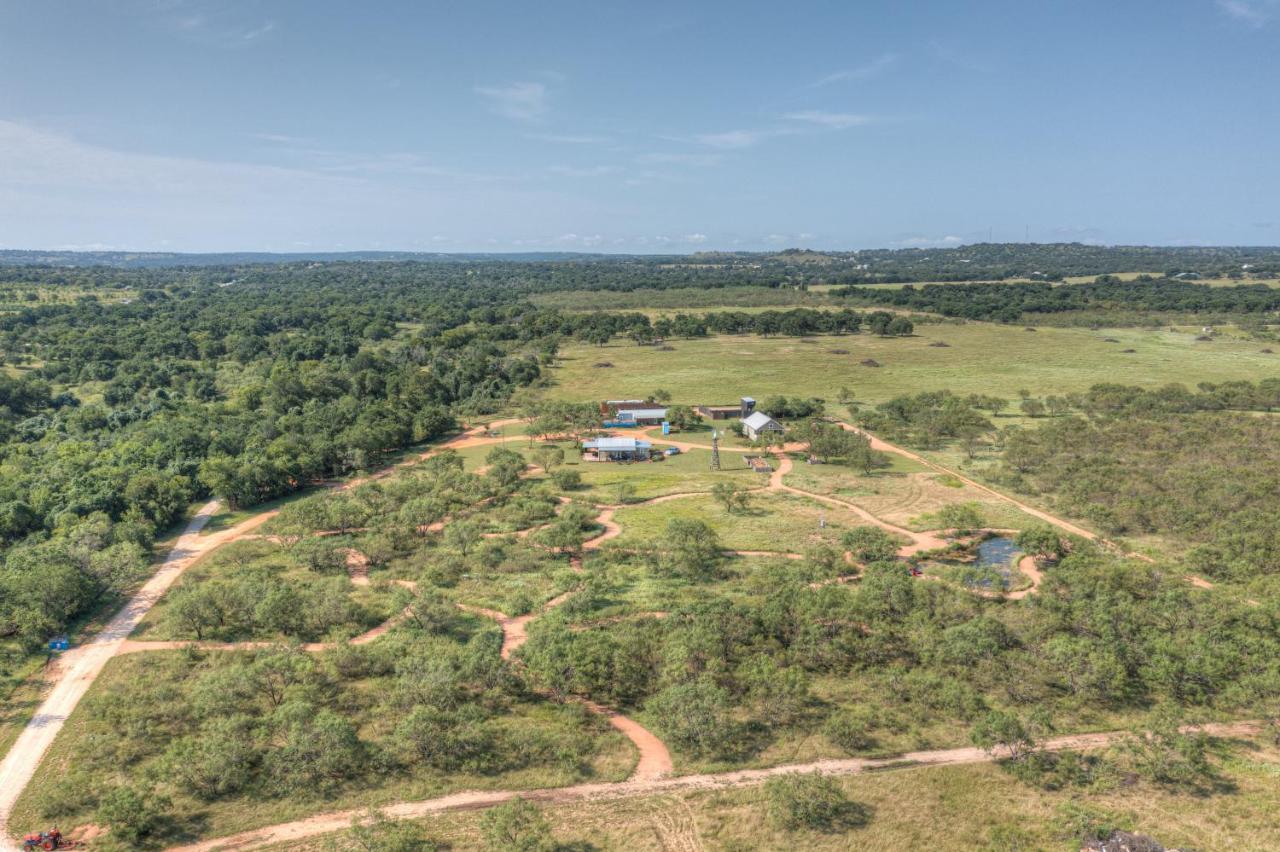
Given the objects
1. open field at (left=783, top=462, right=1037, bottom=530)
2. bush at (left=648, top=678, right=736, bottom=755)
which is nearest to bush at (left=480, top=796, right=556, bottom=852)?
bush at (left=648, top=678, right=736, bottom=755)

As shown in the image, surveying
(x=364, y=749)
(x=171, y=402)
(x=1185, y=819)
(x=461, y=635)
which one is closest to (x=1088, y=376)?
(x=1185, y=819)

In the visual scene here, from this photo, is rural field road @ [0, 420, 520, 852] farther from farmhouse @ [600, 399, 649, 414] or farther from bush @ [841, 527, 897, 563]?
bush @ [841, 527, 897, 563]

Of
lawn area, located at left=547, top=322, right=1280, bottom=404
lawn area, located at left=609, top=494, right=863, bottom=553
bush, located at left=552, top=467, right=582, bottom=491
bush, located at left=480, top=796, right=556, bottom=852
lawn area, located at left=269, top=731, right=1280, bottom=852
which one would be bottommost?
lawn area, located at left=269, top=731, right=1280, bottom=852

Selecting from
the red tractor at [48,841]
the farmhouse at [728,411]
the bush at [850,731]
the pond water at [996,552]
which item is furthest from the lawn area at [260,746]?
the farmhouse at [728,411]

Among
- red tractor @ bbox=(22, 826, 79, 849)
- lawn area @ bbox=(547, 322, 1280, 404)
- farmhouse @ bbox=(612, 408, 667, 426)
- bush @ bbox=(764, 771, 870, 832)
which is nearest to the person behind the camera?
red tractor @ bbox=(22, 826, 79, 849)

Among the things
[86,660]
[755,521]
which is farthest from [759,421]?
[86,660]

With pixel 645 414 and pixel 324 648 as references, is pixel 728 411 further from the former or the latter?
Answer: pixel 324 648
